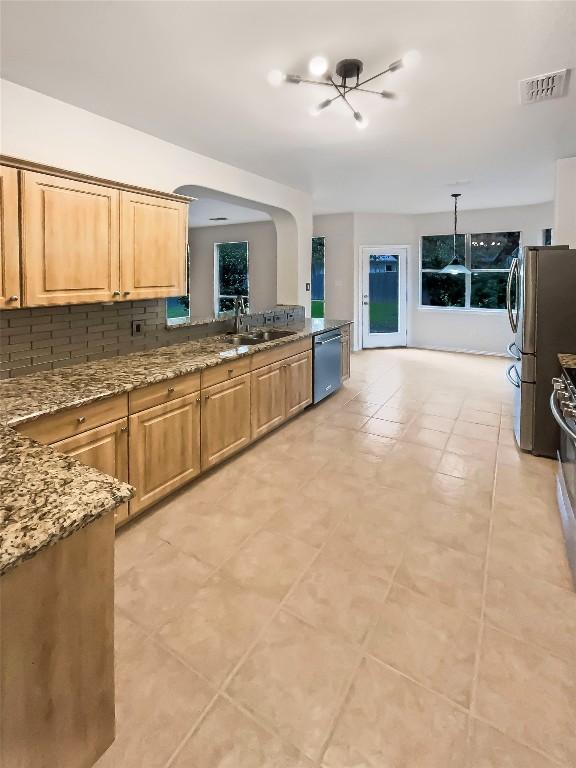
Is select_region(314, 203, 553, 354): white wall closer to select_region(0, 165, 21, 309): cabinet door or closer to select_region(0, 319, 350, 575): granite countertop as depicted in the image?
select_region(0, 319, 350, 575): granite countertop

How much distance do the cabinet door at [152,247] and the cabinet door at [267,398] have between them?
3.14 ft

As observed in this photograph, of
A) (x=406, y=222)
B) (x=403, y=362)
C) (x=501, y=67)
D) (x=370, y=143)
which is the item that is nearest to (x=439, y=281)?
(x=406, y=222)

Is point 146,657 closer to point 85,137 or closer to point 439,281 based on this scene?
point 85,137

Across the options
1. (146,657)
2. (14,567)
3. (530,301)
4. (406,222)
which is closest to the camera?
(14,567)

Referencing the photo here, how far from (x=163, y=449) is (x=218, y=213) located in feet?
20.0

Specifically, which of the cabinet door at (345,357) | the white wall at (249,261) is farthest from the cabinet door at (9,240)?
the white wall at (249,261)

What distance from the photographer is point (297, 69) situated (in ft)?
8.16

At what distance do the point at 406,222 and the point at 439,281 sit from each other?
1273 mm

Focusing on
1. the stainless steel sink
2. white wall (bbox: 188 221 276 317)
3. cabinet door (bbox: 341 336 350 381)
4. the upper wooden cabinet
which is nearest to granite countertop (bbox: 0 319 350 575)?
the upper wooden cabinet

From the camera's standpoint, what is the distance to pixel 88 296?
2633 millimetres

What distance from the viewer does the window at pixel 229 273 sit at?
936 cm

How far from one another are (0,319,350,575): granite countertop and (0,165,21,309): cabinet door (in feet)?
1.63

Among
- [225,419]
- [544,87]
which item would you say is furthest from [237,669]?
[544,87]

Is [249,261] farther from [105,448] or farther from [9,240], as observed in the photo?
[105,448]
